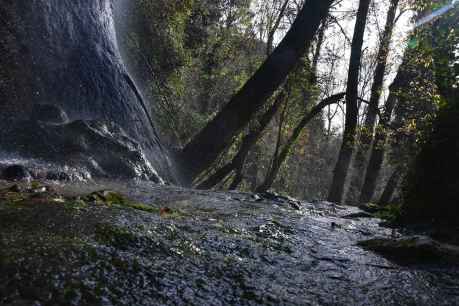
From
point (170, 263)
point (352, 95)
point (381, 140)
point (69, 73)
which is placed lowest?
point (170, 263)

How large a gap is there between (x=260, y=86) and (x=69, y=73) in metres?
4.46

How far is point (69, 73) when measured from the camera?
621 centimetres

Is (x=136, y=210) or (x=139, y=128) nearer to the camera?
(x=136, y=210)

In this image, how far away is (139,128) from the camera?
751 cm

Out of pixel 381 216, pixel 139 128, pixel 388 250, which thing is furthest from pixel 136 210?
pixel 381 216

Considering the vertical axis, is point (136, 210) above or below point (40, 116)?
below

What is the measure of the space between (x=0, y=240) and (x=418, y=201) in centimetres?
575

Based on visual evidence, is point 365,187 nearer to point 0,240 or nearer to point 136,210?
point 136,210

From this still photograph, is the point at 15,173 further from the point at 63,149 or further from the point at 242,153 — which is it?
the point at 242,153

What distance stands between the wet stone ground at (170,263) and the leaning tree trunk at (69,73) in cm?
215

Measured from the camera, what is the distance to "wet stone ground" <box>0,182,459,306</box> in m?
1.81

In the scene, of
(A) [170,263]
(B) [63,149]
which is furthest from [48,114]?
(A) [170,263]

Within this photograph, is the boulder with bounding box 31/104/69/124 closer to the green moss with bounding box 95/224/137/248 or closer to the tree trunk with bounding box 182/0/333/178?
the green moss with bounding box 95/224/137/248

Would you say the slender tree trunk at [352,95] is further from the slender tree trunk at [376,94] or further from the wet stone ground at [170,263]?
the wet stone ground at [170,263]
